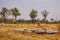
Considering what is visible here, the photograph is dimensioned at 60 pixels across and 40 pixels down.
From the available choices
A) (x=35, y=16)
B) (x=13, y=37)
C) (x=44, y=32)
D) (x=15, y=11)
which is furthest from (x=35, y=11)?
(x=13, y=37)

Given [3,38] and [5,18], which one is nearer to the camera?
[3,38]

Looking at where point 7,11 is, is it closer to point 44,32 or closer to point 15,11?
point 15,11

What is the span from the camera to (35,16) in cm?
5994

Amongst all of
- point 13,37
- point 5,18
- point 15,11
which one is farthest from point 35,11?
point 13,37

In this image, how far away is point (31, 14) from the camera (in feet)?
196

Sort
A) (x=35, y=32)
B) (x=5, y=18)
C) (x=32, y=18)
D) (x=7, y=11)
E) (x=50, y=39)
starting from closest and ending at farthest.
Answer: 1. (x=50, y=39)
2. (x=35, y=32)
3. (x=5, y=18)
4. (x=7, y=11)
5. (x=32, y=18)

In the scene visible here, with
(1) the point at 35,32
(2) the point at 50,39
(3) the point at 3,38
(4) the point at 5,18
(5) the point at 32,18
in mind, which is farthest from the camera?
(5) the point at 32,18

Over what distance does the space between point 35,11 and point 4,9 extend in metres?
12.2

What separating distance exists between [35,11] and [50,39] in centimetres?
5046

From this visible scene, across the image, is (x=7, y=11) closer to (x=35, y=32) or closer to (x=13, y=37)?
(x=35, y=32)

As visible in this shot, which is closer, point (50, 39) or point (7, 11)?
point (50, 39)

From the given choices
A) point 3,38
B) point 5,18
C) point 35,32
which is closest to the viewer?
point 3,38

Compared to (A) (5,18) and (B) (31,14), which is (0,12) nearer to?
(A) (5,18)

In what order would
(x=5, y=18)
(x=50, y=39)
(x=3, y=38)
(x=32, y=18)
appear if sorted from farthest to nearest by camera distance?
(x=32, y=18)
(x=5, y=18)
(x=50, y=39)
(x=3, y=38)
